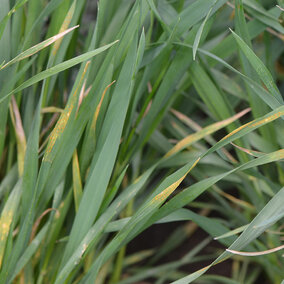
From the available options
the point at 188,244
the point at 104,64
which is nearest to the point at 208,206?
the point at 188,244

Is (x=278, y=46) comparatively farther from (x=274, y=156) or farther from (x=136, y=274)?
(x=136, y=274)

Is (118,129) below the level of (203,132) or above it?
above

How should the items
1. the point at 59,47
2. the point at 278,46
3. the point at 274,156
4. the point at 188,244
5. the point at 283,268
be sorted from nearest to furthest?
the point at 274,156
the point at 59,47
the point at 283,268
the point at 278,46
the point at 188,244

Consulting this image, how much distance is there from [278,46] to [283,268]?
46 centimetres

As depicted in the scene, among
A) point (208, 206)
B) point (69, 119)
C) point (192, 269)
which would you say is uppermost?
point (69, 119)

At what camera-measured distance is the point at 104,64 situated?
804mm

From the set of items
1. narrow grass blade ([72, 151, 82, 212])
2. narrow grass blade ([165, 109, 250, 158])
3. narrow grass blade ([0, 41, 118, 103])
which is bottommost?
narrow grass blade ([165, 109, 250, 158])

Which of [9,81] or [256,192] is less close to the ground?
[9,81]

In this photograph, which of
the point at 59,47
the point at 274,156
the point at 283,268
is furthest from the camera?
the point at 283,268

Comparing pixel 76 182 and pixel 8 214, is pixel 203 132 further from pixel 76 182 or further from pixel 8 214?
pixel 8 214

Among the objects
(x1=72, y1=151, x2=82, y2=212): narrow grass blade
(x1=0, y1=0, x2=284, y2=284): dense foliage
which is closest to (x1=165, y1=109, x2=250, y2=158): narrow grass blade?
(x1=0, y1=0, x2=284, y2=284): dense foliage

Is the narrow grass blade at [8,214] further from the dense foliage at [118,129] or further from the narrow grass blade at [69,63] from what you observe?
the narrow grass blade at [69,63]

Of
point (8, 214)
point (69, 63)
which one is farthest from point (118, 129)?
point (8, 214)

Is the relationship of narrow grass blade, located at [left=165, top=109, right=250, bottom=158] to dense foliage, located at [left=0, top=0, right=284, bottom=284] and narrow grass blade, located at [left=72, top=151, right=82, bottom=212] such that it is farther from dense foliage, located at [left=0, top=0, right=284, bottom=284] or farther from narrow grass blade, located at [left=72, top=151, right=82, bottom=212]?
narrow grass blade, located at [left=72, top=151, right=82, bottom=212]
